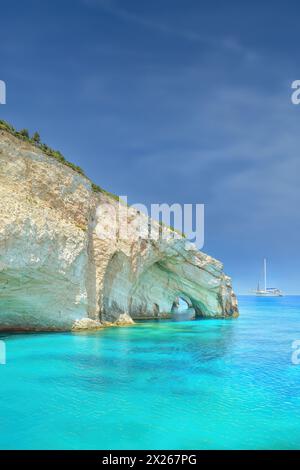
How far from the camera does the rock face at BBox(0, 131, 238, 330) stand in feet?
82.4

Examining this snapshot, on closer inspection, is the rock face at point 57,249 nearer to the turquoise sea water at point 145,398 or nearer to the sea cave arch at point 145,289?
the sea cave arch at point 145,289

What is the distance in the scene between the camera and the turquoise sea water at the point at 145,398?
954 cm

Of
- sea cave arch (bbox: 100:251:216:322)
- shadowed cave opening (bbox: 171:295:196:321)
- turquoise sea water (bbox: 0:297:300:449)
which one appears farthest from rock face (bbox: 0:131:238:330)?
shadowed cave opening (bbox: 171:295:196:321)

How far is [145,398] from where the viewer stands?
496 inches

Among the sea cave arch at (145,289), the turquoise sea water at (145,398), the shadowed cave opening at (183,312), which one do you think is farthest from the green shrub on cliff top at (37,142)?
the shadowed cave opening at (183,312)

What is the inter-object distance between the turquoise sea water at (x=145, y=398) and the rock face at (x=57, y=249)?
4893 millimetres

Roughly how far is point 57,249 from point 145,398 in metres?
16.9

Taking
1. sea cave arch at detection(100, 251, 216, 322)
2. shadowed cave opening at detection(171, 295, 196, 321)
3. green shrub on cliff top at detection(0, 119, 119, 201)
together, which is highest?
green shrub on cliff top at detection(0, 119, 119, 201)

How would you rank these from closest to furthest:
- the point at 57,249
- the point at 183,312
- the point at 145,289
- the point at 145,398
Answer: the point at 145,398, the point at 57,249, the point at 145,289, the point at 183,312

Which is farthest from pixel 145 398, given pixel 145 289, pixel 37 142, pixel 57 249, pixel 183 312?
pixel 183 312

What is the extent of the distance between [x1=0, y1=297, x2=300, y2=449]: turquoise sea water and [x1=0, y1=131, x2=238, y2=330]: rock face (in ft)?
16.1

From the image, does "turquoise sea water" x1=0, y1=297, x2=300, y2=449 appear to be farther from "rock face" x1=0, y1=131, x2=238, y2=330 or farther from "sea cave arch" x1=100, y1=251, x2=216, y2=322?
"sea cave arch" x1=100, y1=251, x2=216, y2=322

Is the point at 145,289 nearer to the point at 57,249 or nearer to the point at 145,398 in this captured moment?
the point at 57,249
